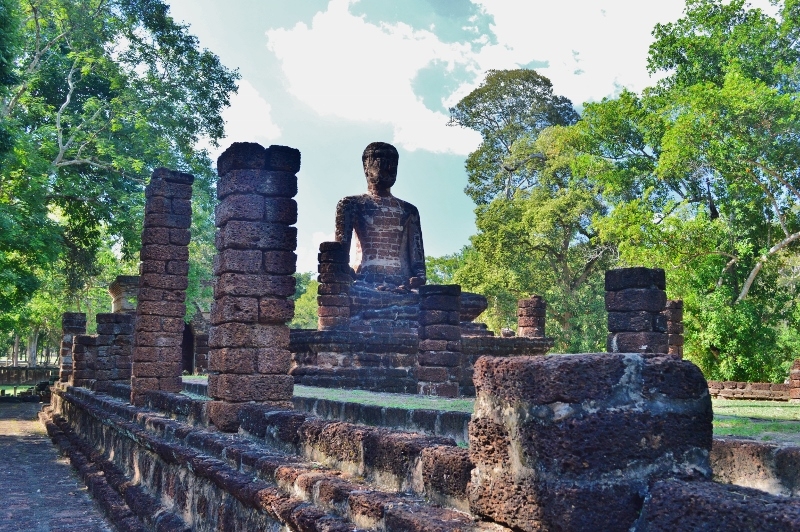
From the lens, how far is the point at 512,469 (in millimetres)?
2439

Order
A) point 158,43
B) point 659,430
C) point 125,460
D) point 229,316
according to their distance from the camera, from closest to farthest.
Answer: point 659,430 < point 229,316 < point 125,460 < point 158,43

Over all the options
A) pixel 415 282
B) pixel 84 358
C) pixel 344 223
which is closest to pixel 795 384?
pixel 415 282

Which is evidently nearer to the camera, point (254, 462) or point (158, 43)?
point (254, 462)

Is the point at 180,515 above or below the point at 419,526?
below

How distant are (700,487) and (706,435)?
41cm

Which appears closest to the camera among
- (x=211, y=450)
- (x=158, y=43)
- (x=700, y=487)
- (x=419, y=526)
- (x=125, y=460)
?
(x=700, y=487)

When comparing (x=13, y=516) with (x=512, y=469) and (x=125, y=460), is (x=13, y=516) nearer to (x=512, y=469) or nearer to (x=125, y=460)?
Result: (x=125, y=460)

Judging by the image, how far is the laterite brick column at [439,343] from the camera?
Answer: 14211mm

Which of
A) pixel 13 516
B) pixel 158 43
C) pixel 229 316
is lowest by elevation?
pixel 13 516

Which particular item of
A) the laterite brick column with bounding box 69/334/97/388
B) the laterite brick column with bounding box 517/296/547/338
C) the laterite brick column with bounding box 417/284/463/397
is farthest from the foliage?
the laterite brick column with bounding box 417/284/463/397

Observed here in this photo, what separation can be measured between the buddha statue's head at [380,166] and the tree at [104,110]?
7971 mm

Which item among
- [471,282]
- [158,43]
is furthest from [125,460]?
[471,282]

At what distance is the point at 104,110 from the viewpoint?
2512 cm

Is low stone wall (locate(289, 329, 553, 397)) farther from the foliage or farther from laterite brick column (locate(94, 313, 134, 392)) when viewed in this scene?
the foliage
